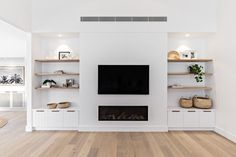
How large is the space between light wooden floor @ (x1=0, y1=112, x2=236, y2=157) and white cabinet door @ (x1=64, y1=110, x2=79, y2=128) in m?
0.21

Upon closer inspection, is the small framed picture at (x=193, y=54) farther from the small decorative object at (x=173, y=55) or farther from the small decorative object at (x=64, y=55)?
the small decorative object at (x=64, y=55)

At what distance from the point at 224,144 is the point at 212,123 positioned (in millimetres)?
1033

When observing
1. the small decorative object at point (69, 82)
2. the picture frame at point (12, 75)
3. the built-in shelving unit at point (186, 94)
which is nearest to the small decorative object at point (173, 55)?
the built-in shelving unit at point (186, 94)

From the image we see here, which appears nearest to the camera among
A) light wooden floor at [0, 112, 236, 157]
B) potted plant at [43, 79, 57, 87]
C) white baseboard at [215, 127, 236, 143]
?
light wooden floor at [0, 112, 236, 157]

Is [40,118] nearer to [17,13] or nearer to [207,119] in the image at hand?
[17,13]

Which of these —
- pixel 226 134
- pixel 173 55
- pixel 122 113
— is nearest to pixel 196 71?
pixel 173 55

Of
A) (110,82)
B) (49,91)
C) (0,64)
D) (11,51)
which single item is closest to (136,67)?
(110,82)

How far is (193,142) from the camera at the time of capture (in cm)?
423

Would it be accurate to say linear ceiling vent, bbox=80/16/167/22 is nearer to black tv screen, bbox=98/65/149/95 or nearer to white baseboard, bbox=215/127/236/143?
black tv screen, bbox=98/65/149/95

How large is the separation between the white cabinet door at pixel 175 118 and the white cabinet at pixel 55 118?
2358 mm

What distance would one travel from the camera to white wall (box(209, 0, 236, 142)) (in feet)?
14.3

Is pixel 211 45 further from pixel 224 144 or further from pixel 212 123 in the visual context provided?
pixel 224 144

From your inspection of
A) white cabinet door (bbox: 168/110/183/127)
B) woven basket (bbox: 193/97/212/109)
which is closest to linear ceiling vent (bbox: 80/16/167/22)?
woven basket (bbox: 193/97/212/109)

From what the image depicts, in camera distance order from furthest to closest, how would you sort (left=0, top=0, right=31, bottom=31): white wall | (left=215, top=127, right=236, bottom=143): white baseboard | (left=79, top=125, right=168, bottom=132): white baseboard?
1. (left=79, top=125, right=168, bottom=132): white baseboard
2. (left=215, top=127, right=236, bottom=143): white baseboard
3. (left=0, top=0, right=31, bottom=31): white wall
